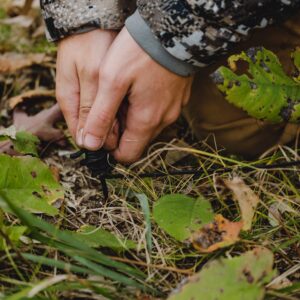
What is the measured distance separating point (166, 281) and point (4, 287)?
28cm

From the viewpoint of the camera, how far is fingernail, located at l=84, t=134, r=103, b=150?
1.13 m

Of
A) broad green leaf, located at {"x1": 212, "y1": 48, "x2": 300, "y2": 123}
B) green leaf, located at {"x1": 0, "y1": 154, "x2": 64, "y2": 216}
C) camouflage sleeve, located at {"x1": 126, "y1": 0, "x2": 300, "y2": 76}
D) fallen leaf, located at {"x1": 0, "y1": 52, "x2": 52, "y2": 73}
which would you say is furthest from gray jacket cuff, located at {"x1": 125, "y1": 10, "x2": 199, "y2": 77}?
fallen leaf, located at {"x1": 0, "y1": 52, "x2": 52, "y2": 73}

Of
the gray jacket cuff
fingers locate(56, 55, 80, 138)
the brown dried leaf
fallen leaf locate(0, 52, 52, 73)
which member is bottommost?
the brown dried leaf

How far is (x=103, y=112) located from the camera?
1.09 metres

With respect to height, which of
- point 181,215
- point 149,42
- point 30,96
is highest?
point 149,42

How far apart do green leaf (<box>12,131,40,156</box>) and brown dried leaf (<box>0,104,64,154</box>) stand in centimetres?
13

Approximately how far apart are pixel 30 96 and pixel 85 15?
22.7 inches

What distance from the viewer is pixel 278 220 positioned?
3.27 ft

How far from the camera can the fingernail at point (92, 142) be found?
44.3 inches

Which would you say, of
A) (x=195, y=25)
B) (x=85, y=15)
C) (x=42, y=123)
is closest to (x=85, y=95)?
(x=85, y=15)

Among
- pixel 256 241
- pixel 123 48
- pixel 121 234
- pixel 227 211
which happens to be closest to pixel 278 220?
pixel 256 241

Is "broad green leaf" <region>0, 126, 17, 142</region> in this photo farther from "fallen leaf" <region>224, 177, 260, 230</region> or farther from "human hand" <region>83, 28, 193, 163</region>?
"fallen leaf" <region>224, 177, 260, 230</region>

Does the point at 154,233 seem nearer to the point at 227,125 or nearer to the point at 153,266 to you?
the point at 153,266

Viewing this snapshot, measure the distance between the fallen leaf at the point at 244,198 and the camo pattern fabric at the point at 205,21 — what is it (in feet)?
0.89
